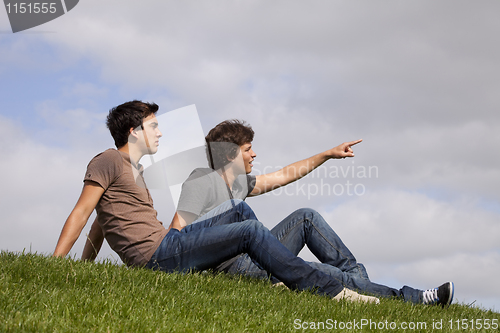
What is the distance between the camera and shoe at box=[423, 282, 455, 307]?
18.8ft

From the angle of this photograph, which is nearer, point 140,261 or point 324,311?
point 324,311

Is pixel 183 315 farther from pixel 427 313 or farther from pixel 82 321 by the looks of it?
pixel 427 313

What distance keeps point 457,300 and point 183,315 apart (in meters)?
4.96

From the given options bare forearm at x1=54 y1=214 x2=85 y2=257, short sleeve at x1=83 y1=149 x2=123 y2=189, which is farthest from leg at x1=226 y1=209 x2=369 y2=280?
bare forearm at x1=54 y1=214 x2=85 y2=257

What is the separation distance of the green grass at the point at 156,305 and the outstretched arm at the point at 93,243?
65cm

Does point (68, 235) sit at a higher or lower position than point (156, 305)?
higher

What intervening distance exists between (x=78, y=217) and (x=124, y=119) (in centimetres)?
137

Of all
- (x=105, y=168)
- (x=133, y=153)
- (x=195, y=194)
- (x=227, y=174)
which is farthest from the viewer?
(x=227, y=174)

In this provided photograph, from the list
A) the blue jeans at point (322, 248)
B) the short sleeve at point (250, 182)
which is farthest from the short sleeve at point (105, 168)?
the short sleeve at point (250, 182)

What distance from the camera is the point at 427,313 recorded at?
5.46 m

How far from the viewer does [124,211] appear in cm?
510

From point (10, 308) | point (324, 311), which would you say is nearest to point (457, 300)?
point (324, 311)

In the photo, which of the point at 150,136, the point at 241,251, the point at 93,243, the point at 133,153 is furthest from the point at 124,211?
the point at 241,251

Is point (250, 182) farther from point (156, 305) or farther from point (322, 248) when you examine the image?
point (156, 305)
